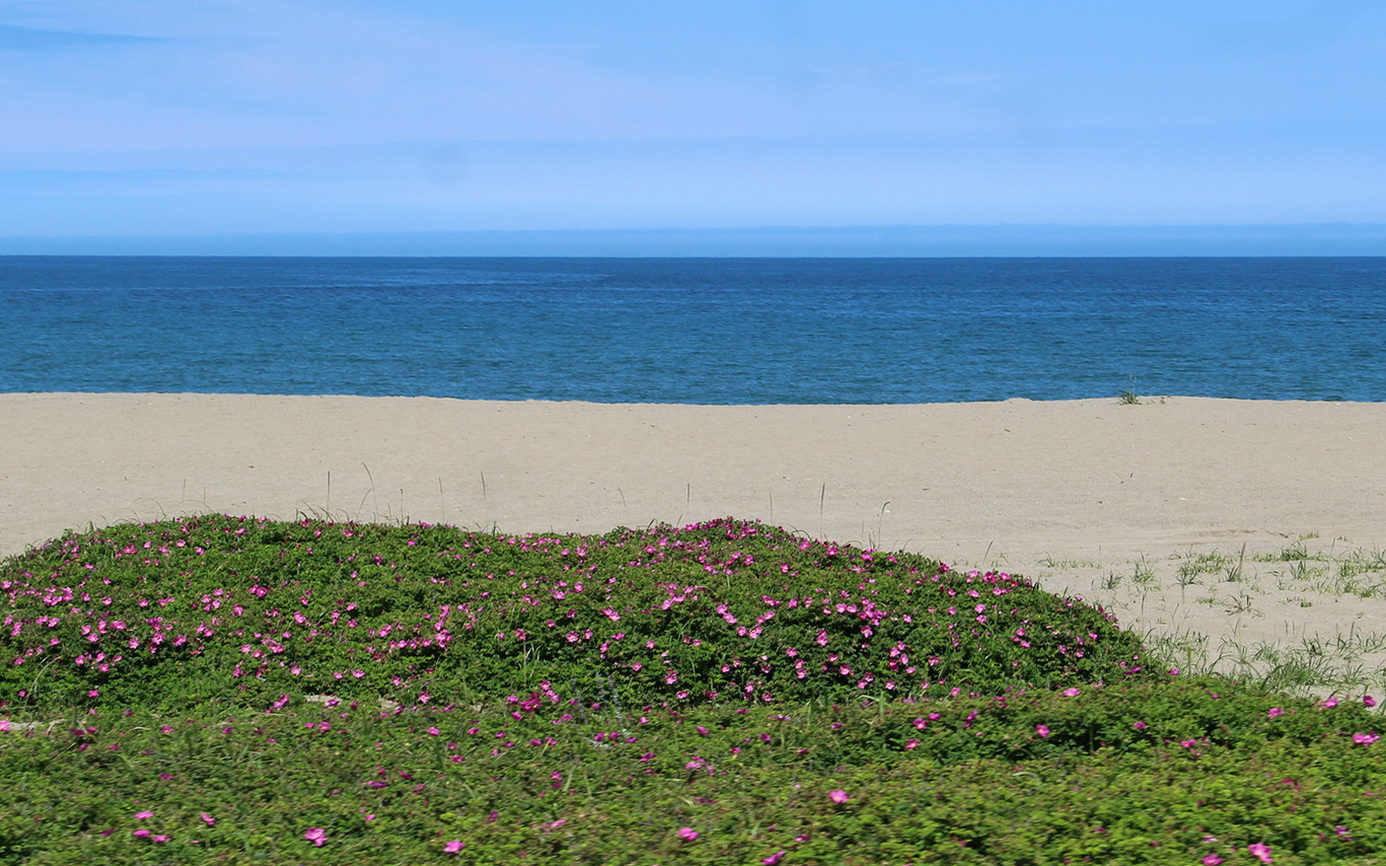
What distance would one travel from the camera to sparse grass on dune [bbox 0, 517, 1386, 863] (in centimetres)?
336

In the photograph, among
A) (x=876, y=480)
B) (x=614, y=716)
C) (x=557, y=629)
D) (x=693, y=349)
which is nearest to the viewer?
(x=614, y=716)

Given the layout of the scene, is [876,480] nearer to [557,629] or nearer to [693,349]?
[557,629]

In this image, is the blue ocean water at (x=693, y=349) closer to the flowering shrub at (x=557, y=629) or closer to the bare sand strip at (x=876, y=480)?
the bare sand strip at (x=876, y=480)

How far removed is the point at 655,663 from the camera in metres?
5.26

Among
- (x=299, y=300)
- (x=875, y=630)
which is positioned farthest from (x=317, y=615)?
(x=299, y=300)

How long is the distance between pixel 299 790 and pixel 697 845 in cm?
155

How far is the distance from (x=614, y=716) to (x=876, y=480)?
7.68 meters

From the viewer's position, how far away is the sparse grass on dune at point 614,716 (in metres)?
3.36

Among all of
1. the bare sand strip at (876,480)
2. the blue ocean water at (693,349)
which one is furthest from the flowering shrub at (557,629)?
the blue ocean water at (693,349)

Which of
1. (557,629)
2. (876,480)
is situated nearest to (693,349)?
(876,480)

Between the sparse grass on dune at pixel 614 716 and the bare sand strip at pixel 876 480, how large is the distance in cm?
200

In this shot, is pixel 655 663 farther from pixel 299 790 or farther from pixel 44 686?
pixel 44 686

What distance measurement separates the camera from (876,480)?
1214cm

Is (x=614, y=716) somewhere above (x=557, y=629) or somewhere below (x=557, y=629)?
below
